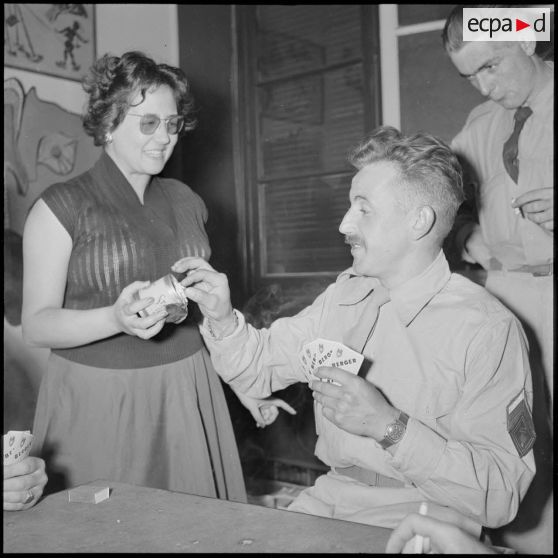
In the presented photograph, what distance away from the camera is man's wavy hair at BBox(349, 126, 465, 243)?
5.09 ft

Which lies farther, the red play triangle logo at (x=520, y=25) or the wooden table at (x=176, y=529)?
the red play triangle logo at (x=520, y=25)

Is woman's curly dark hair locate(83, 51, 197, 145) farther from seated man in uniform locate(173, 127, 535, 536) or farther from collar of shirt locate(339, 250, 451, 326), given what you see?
collar of shirt locate(339, 250, 451, 326)

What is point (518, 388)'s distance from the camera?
4.40ft

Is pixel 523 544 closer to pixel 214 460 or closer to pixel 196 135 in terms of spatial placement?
pixel 214 460

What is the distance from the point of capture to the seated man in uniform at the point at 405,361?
1.25 metres

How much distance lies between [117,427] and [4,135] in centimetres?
170

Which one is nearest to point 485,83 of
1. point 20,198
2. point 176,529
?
point 176,529

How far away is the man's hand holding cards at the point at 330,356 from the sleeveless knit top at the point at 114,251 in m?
0.66

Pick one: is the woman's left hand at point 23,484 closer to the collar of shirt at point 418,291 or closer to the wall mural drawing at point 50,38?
the collar of shirt at point 418,291


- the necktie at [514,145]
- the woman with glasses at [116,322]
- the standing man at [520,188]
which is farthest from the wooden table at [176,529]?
the necktie at [514,145]

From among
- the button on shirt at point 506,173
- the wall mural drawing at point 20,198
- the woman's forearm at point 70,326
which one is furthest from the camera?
the wall mural drawing at point 20,198

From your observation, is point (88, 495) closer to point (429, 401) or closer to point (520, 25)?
point (429, 401)
